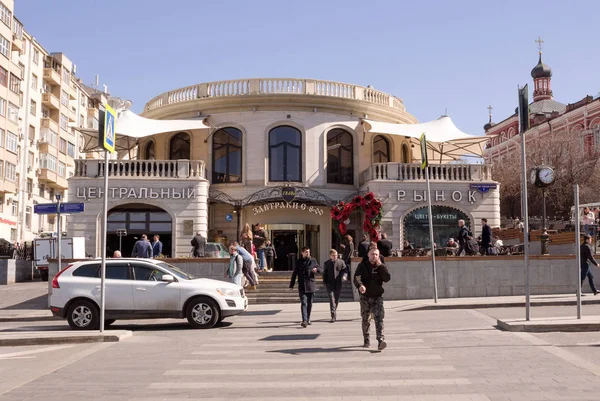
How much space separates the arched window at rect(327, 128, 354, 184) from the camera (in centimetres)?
3391

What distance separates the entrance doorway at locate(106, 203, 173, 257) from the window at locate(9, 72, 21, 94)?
2487 cm

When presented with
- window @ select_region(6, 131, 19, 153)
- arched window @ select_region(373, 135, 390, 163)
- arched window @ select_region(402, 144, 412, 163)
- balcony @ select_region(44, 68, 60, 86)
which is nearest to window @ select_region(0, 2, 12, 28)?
window @ select_region(6, 131, 19, 153)

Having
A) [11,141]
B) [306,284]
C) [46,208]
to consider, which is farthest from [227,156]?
[11,141]

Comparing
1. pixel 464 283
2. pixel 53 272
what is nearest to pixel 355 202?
pixel 464 283

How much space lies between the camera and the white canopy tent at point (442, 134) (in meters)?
32.5

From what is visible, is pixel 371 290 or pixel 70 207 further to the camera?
pixel 70 207

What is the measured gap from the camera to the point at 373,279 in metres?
11.6

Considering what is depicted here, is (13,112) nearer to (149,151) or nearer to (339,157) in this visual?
(149,151)

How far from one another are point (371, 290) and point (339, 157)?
22838 millimetres

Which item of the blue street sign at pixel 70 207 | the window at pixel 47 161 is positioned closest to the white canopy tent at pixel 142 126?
the blue street sign at pixel 70 207

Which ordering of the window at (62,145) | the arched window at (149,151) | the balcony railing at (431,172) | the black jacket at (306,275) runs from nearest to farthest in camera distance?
the black jacket at (306,275) < the balcony railing at (431,172) < the arched window at (149,151) < the window at (62,145)

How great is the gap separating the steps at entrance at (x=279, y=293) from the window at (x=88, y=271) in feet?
22.1

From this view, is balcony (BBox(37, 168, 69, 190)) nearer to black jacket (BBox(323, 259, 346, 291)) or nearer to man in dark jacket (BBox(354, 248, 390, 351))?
black jacket (BBox(323, 259, 346, 291))

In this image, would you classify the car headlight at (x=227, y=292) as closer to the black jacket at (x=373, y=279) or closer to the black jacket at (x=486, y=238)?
the black jacket at (x=373, y=279)
